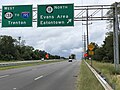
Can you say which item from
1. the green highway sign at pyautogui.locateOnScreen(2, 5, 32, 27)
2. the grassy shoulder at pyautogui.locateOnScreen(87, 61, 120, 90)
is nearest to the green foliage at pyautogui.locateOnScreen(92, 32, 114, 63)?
the grassy shoulder at pyautogui.locateOnScreen(87, 61, 120, 90)

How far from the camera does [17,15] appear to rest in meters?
31.5

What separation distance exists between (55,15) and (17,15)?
13.4 ft

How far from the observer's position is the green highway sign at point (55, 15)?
30859 mm

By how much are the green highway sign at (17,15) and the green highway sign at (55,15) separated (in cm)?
113

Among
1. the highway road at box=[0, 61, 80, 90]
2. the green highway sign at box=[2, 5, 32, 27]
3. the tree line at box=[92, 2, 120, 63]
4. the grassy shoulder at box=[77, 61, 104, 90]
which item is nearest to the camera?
the grassy shoulder at box=[77, 61, 104, 90]

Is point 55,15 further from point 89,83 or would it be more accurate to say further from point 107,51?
point 107,51

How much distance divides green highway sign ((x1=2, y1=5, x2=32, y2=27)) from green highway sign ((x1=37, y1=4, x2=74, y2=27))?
113 centimetres

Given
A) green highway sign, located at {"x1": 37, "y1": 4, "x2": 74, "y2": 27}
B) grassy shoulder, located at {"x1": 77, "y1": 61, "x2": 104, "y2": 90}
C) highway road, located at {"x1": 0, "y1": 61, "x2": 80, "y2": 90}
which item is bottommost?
highway road, located at {"x1": 0, "y1": 61, "x2": 80, "y2": 90}

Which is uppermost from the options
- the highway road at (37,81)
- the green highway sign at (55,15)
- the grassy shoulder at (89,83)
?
the green highway sign at (55,15)

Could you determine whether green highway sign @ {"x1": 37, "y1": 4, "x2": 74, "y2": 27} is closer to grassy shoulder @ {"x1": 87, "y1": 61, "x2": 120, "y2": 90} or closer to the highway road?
the highway road

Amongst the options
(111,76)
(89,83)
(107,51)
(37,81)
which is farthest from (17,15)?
(107,51)

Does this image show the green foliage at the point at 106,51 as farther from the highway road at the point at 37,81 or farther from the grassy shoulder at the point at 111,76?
the highway road at the point at 37,81

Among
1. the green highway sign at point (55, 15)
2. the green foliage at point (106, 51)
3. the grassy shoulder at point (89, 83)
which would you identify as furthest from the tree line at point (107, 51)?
the grassy shoulder at point (89, 83)

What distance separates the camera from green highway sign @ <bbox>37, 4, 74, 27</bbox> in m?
30.9
